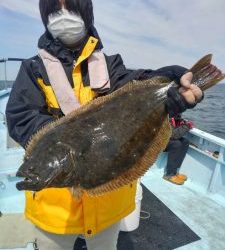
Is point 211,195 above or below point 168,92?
below

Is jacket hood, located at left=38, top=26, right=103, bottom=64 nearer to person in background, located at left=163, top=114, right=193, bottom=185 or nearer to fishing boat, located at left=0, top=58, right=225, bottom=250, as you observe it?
fishing boat, located at left=0, top=58, right=225, bottom=250

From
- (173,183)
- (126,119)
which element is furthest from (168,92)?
(173,183)

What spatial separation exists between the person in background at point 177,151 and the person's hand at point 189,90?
12.9ft

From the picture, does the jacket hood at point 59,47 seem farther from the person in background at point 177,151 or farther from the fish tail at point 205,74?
the person in background at point 177,151

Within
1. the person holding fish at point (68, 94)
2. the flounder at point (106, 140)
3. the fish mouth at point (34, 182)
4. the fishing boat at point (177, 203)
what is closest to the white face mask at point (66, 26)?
the person holding fish at point (68, 94)

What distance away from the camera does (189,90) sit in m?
2.29

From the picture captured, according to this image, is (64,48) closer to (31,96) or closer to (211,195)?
(31,96)

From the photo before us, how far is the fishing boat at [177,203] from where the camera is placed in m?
4.29

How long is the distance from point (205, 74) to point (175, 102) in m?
0.35

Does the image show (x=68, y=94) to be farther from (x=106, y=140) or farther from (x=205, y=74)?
(x=205, y=74)

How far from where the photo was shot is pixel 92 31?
2.78 m

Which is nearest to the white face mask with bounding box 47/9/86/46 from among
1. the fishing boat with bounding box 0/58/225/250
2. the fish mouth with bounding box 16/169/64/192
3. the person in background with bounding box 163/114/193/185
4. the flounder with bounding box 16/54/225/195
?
the flounder with bounding box 16/54/225/195

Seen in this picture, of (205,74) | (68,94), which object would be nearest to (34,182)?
(68,94)

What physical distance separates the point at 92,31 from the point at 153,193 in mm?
3681
